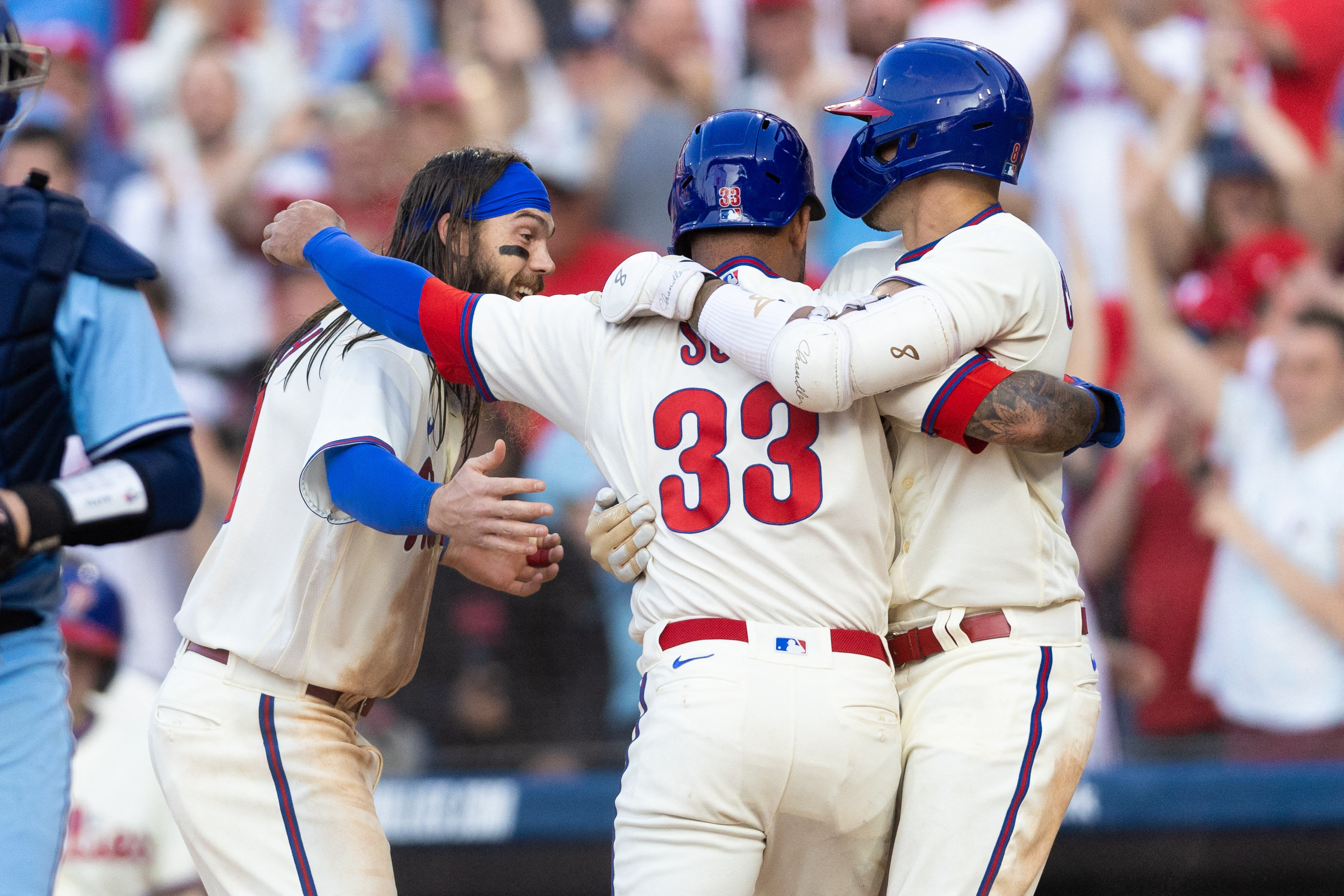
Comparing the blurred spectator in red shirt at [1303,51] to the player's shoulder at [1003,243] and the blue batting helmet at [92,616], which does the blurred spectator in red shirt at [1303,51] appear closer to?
the player's shoulder at [1003,243]

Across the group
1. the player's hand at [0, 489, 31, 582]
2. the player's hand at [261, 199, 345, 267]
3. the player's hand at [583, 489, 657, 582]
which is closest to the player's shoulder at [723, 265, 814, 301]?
the player's hand at [583, 489, 657, 582]

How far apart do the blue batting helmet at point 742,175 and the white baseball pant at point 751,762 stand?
29.4 inches

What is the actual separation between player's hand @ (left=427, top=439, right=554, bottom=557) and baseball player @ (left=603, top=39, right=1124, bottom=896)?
37 centimetres

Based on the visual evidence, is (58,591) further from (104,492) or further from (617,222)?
(617,222)

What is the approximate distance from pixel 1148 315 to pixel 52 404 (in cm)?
460

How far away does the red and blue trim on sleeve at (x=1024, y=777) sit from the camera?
233cm

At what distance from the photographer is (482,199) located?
2717 mm

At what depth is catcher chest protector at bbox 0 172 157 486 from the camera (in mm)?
2578

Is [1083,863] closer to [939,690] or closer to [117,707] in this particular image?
[939,690]

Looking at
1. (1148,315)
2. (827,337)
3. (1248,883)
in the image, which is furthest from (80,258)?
(1148,315)

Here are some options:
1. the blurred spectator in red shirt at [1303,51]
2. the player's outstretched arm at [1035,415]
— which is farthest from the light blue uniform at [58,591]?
the blurred spectator in red shirt at [1303,51]

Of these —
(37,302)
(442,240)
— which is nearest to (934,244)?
(442,240)

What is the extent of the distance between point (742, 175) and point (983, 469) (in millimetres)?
685

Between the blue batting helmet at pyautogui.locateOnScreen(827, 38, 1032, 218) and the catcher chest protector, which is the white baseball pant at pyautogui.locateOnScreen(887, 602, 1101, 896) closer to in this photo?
the blue batting helmet at pyautogui.locateOnScreen(827, 38, 1032, 218)
